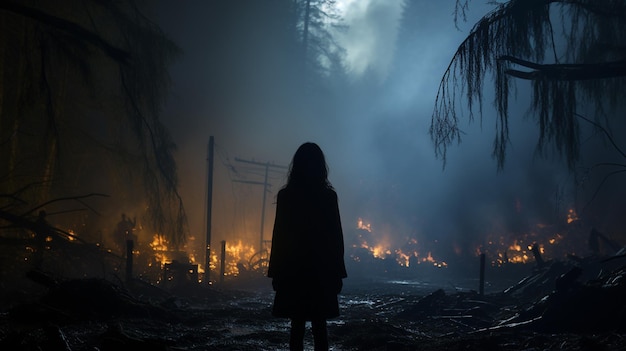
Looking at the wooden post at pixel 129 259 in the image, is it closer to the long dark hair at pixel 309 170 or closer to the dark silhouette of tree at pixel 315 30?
the long dark hair at pixel 309 170

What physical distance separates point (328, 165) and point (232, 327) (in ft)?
12.8

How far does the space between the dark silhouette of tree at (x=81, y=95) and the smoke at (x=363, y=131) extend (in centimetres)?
1237

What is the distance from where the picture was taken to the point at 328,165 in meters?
10.3

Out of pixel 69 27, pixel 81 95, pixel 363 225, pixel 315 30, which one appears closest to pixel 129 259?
pixel 81 95

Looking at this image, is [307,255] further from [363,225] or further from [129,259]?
[363,225]

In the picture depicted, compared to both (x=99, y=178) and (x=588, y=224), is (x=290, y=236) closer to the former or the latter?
(x=99, y=178)

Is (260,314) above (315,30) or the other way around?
the other way around

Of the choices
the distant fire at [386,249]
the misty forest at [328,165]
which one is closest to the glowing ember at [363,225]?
the distant fire at [386,249]

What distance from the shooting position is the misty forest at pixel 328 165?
7.07m

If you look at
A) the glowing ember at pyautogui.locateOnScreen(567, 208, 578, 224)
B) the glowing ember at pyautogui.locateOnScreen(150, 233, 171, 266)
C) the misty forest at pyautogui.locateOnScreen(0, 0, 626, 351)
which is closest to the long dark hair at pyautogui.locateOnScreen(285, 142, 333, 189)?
the misty forest at pyautogui.locateOnScreen(0, 0, 626, 351)

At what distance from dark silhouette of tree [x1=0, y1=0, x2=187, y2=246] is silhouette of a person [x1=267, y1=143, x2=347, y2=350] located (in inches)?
163

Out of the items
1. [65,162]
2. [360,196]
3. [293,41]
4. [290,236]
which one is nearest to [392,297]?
[65,162]

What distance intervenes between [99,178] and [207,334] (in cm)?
1343

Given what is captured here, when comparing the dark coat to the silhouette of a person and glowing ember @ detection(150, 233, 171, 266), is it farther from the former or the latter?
glowing ember @ detection(150, 233, 171, 266)
